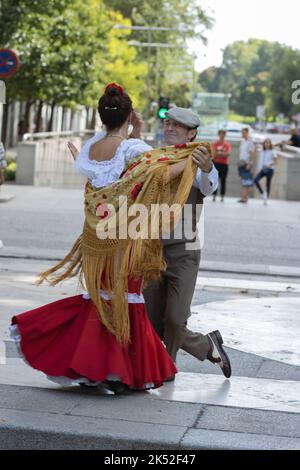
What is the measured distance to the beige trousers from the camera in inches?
293

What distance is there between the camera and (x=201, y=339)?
304 inches

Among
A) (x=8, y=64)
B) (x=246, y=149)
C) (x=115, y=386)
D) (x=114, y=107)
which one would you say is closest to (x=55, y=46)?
(x=246, y=149)

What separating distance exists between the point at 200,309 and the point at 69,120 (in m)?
84.5

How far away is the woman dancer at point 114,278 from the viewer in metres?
6.74

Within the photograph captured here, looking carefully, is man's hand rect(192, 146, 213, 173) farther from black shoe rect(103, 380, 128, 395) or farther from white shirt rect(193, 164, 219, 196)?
black shoe rect(103, 380, 128, 395)

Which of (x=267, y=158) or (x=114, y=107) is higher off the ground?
(x=114, y=107)

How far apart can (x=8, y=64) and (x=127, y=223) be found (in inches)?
638

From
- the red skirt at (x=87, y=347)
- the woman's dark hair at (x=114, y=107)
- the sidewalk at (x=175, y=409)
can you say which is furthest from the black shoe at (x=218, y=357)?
the woman's dark hair at (x=114, y=107)

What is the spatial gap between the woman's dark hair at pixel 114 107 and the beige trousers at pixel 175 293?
900 mm

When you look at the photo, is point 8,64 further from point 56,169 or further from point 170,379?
point 170,379

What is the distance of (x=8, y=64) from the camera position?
890 inches

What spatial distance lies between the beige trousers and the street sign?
15533mm

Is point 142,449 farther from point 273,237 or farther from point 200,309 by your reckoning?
point 273,237

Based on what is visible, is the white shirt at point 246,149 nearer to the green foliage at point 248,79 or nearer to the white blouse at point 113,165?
the white blouse at point 113,165
